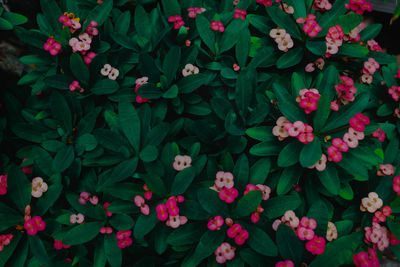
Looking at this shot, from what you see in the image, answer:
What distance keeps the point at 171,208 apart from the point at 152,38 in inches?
43.1

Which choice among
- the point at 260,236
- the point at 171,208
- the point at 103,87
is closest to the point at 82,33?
the point at 103,87

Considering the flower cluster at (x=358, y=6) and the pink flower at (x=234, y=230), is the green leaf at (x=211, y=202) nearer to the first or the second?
the pink flower at (x=234, y=230)

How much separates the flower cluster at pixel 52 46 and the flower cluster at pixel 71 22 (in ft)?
0.40

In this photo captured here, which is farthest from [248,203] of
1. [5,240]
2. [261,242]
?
[5,240]

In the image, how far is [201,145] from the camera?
68.8 inches

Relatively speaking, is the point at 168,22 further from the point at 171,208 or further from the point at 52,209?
the point at 52,209

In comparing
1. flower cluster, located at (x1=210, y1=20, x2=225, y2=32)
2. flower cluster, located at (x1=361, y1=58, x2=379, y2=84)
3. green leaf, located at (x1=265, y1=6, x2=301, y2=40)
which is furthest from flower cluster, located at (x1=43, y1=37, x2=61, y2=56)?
flower cluster, located at (x1=361, y1=58, x2=379, y2=84)

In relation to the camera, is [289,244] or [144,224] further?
[144,224]

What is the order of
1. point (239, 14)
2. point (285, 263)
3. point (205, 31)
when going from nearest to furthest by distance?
1. point (285, 263)
2. point (205, 31)
3. point (239, 14)

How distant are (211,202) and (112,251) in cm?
63

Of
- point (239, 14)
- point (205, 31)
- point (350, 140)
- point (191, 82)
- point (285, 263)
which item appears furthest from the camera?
point (239, 14)

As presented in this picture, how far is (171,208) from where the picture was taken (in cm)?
142

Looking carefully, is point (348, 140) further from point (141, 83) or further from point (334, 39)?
point (141, 83)

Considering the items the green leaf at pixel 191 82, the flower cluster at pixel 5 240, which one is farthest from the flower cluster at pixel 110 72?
the flower cluster at pixel 5 240
